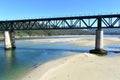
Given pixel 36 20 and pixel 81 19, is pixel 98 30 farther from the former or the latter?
pixel 36 20

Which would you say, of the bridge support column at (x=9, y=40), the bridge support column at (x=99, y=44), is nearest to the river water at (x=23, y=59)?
the bridge support column at (x=99, y=44)

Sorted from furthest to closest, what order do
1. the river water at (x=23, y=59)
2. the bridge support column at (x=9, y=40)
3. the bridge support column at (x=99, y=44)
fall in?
the bridge support column at (x=9, y=40), the bridge support column at (x=99, y=44), the river water at (x=23, y=59)

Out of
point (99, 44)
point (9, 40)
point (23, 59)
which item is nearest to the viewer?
point (23, 59)

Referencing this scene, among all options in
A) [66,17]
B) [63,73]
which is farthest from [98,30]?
[63,73]

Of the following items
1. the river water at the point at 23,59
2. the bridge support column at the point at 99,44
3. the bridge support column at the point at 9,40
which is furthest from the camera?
the bridge support column at the point at 9,40

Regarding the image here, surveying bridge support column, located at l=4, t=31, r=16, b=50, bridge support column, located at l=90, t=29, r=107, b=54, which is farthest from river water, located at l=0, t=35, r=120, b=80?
bridge support column, located at l=4, t=31, r=16, b=50

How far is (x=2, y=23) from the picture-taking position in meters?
84.5

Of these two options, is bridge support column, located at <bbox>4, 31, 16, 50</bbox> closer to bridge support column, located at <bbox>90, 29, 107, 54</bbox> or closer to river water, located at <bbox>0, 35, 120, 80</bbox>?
river water, located at <bbox>0, 35, 120, 80</bbox>

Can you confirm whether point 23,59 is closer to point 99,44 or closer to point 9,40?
point 99,44

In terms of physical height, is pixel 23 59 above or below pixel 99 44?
below

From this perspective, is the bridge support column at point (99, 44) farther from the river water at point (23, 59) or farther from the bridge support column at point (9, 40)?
the bridge support column at point (9, 40)

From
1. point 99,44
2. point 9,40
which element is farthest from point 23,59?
point 9,40

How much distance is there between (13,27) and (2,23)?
6.01m

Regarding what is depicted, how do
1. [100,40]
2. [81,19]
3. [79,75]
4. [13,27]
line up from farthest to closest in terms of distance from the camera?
[13,27], [81,19], [100,40], [79,75]
